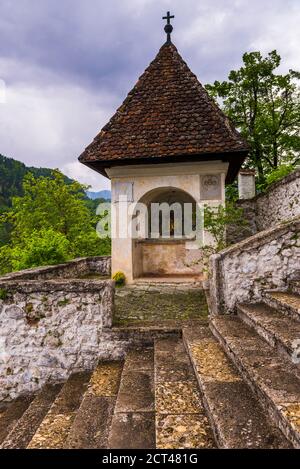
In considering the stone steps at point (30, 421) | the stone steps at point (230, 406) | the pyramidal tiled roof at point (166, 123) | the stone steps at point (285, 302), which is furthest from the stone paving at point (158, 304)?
the pyramidal tiled roof at point (166, 123)

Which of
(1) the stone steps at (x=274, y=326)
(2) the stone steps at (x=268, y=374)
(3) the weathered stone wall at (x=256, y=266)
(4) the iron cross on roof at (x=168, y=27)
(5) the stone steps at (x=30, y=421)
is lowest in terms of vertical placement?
(5) the stone steps at (x=30, y=421)

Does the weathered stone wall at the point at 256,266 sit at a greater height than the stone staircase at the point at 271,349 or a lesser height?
greater

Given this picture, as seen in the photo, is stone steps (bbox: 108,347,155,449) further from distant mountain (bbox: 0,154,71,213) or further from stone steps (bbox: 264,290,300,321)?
distant mountain (bbox: 0,154,71,213)

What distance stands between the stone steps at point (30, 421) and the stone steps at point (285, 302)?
286 cm

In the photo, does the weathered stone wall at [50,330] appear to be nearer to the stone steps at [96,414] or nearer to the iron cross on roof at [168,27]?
the stone steps at [96,414]

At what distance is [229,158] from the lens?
711cm

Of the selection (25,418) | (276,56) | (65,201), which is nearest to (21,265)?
(25,418)

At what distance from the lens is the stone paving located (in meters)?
4.57

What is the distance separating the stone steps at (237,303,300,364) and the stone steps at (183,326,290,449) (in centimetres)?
45

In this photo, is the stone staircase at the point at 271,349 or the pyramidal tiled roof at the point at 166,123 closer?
the stone staircase at the point at 271,349

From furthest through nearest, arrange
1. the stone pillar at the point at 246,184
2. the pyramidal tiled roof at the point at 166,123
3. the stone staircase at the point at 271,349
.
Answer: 1. the stone pillar at the point at 246,184
2. the pyramidal tiled roof at the point at 166,123
3. the stone staircase at the point at 271,349

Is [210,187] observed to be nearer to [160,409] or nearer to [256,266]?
[256,266]

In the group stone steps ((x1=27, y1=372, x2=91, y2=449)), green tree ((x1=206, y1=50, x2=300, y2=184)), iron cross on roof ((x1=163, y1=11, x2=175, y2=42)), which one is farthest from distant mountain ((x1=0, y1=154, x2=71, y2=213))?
stone steps ((x1=27, y1=372, x2=91, y2=449))

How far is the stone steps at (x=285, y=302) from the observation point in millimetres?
3128
